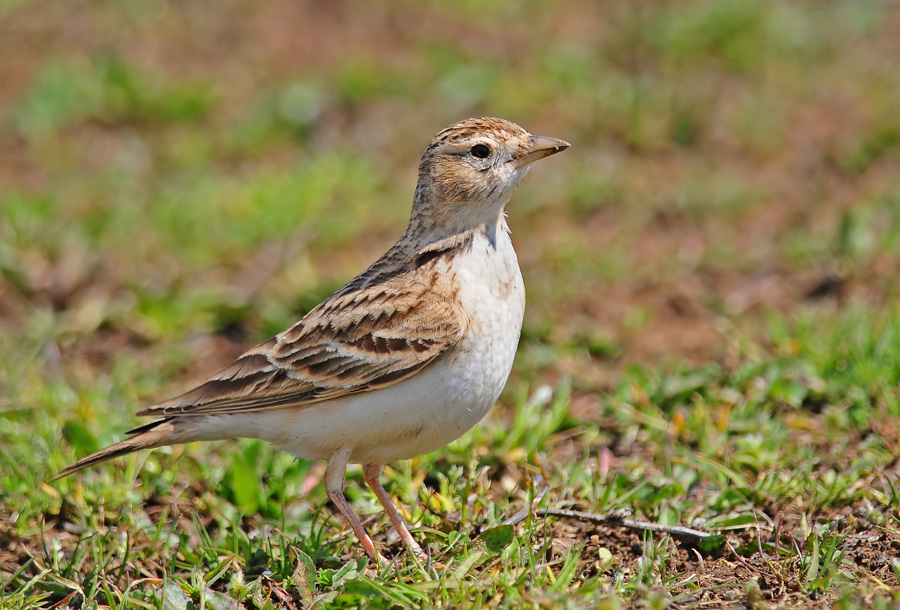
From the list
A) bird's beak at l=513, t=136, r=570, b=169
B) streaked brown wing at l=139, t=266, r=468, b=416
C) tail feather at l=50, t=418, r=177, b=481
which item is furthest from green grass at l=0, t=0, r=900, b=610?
bird's beak at l=513, t=136, r=570, b=169

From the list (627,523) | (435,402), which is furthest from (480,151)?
(627,523)

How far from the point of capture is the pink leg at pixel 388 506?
4.67m

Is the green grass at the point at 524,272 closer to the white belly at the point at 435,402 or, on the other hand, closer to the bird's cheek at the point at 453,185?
the white belly at the point at 435,402

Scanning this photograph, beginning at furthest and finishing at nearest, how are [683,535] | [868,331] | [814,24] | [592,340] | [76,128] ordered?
[814,24], [76,128], [592,340], [868,331], [683,535]

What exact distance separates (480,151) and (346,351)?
3.66 feet

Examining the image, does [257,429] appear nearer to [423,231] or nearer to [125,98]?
[423,231]

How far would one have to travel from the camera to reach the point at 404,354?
461 cm

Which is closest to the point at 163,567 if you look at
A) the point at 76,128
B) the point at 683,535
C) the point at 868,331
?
the point at 683,535

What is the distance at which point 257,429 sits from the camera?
484cm

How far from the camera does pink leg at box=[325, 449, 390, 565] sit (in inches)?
184

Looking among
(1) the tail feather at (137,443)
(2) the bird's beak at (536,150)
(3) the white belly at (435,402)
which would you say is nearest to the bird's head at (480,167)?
(2) the bird's beak at (536,150)

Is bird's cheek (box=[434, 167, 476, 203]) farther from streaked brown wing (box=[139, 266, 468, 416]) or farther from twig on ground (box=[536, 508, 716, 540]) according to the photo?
twig on ground (box=[536, 508, 716, 540])

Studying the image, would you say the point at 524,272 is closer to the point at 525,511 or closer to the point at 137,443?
the point at 525,511

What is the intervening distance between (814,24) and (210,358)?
23.1 feet
